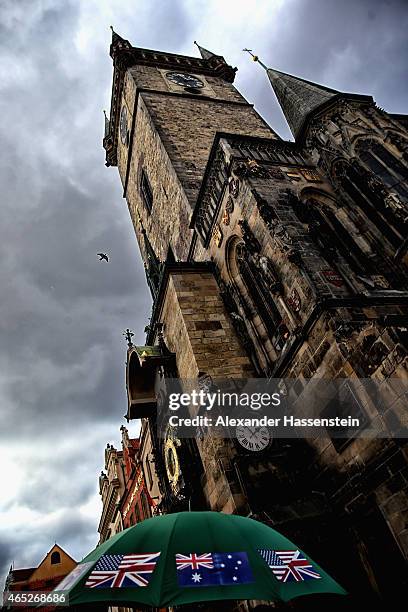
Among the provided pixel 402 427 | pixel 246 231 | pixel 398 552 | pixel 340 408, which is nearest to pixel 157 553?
pixel 402 427

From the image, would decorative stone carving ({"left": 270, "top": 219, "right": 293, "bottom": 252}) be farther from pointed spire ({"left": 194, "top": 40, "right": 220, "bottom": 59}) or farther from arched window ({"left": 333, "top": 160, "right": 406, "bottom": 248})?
pointed spire ({"left": 194, "top": 40, "right": 220, "bottom": 59})

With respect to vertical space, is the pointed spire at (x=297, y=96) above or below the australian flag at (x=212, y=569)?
above

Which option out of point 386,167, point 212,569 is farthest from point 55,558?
point 212,569

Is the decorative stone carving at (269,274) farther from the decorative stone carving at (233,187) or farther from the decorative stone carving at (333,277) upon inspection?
the decorative stone carving at (233,187)

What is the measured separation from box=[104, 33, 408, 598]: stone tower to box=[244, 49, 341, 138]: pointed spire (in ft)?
0.25

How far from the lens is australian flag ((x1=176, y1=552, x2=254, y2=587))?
3.12 meters

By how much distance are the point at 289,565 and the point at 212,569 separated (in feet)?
2.35

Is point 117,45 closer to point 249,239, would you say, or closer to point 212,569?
point 249,239

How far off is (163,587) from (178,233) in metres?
15.1

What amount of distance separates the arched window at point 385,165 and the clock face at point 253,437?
722 cm

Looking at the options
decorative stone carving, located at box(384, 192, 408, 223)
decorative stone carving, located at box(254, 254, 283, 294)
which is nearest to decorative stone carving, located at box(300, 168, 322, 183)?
decorative stone carving, located at box(384, 192, 408, 223)

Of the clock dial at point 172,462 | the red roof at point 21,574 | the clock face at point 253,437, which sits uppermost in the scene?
the red roof at point 21,574

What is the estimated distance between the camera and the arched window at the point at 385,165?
11.6m

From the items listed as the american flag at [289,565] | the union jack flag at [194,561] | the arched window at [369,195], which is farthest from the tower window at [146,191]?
the union jack flag at [194,561]
